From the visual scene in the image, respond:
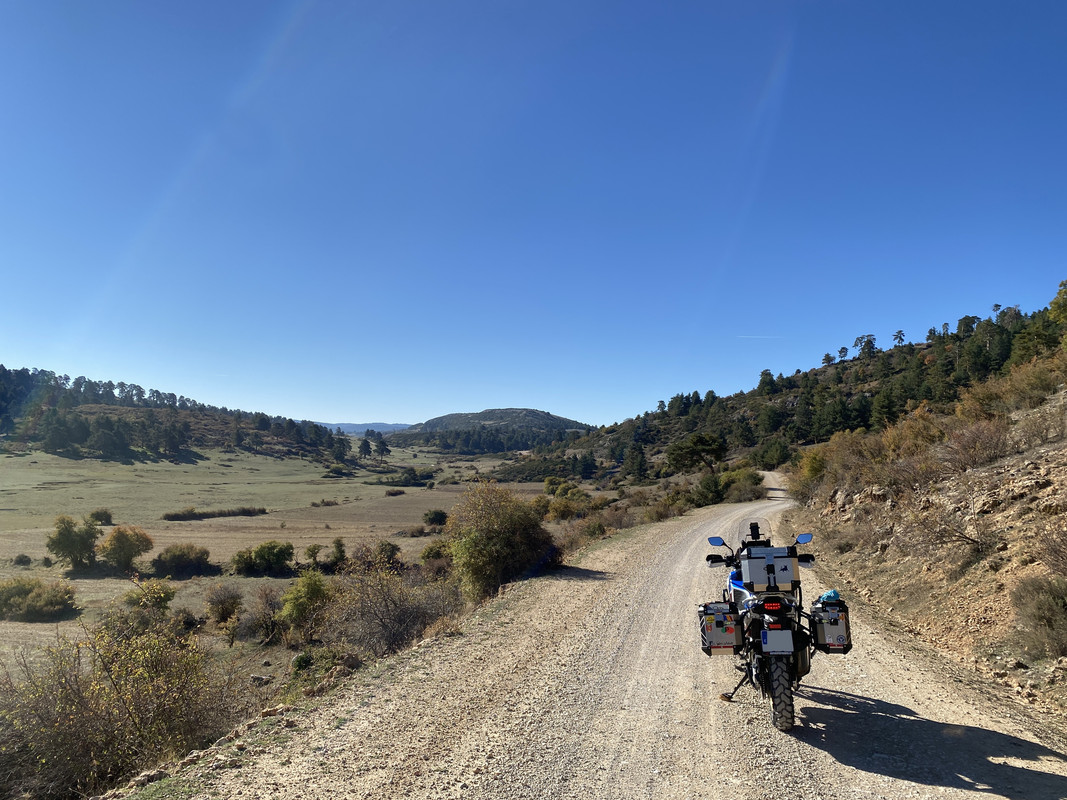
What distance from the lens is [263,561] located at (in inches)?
1688

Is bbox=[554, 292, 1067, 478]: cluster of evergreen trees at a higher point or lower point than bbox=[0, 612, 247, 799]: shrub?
higher

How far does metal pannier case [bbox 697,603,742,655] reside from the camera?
564cm

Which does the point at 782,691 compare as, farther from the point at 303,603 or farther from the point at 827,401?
the point at 827,401

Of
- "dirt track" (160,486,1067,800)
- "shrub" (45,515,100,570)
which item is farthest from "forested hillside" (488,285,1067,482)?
"shrub" (45,515,100,570)

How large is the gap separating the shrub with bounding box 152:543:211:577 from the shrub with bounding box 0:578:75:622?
12917 millimetres

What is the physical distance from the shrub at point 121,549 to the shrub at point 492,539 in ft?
138

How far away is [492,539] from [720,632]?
41.4ft

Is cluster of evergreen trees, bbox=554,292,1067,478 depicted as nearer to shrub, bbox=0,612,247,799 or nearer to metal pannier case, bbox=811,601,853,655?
metal pannier case, bbox=811,601,853,655

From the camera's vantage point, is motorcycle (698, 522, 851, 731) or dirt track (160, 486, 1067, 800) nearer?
dirt track (160, 486, 1067, 800)

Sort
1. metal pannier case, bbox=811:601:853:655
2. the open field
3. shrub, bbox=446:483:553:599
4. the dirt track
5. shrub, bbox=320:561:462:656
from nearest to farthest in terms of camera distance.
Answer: the dirt track, metal pannier case, bbox=811:601:853:655, shrub, bbox=320:561:462:656, shrub, bbox=446:483:553:599, the open field

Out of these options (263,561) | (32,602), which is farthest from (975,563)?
(263,561)

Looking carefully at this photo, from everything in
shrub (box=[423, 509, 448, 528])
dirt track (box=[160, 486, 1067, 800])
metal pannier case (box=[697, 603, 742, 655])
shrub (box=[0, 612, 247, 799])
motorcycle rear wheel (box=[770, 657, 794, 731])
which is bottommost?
shrub (box=[423, 509, 448, 528])

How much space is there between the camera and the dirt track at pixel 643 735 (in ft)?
15.3

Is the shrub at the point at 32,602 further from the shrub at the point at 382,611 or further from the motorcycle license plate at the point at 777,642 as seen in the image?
the motorcycle license plate at the point at 777,642
